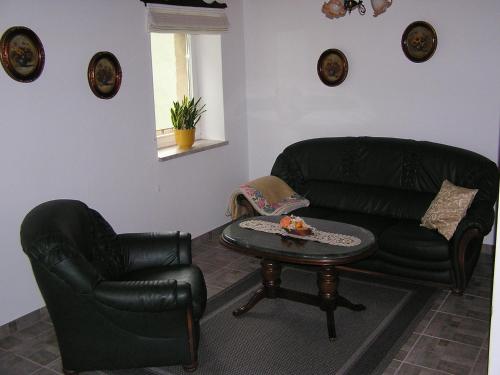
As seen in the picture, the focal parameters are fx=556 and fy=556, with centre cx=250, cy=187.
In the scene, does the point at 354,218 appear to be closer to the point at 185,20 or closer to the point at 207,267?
the point at 207,267

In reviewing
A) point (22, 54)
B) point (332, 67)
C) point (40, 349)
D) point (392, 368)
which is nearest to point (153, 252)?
point (40, 349)

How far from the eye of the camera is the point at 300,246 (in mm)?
3670

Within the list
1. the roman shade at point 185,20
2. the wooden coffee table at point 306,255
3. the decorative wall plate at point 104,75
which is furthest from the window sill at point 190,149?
the wooden coffee table at point 306,255

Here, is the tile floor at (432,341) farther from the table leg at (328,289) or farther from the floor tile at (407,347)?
the table leg at (328,289)

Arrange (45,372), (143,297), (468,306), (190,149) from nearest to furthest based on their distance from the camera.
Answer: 1. (143,297)
2. (45,372)
3. (468,306)
4. (190,149)

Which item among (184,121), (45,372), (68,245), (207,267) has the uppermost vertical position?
(184,121)

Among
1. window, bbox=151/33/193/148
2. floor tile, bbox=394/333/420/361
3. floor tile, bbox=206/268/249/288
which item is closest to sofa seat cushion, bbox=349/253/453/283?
floor tile, bbox=394/333/420/361

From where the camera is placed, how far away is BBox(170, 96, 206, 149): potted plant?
5.27 metres

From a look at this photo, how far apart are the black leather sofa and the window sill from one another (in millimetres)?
689

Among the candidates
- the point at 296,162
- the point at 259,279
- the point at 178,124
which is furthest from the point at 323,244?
the point at 178,124

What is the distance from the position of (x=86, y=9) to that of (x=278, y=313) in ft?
8.61

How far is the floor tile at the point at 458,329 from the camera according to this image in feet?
11.8

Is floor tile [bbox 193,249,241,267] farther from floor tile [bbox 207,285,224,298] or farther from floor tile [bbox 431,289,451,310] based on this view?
floor tile [bbox 431,289,451,310]

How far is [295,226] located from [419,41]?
2.14m
